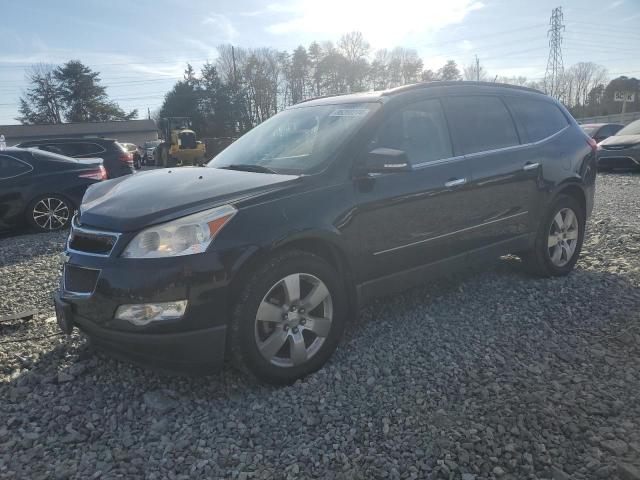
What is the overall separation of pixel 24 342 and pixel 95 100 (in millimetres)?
72531

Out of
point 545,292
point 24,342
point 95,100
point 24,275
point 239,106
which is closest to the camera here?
point 24,342

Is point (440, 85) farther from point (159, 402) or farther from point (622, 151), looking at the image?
point (622, 151)

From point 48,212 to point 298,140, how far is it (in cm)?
606

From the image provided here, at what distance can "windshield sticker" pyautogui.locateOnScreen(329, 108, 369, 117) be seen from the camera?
3.56 meters

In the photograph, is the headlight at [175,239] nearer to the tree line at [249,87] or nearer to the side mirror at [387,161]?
the side mirror at [387,161]

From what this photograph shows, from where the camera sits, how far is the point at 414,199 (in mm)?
3543

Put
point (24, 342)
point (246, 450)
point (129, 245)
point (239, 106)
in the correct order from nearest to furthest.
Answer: point (246, 450) → point (129, 245) → point (24, 342) → point (239, 106)

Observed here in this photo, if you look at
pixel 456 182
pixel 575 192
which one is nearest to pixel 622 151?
pixel 575 192

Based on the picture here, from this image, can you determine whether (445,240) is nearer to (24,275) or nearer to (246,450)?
(246,450)

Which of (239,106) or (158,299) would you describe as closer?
(158,299)

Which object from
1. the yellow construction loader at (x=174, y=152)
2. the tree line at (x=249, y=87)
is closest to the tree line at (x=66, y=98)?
the tree line at (x=249, y=87)

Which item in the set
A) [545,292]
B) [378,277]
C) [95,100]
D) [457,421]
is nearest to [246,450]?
[457,421]

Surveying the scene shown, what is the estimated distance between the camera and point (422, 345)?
343cm

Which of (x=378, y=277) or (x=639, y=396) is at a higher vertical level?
(x=378, y=277)
